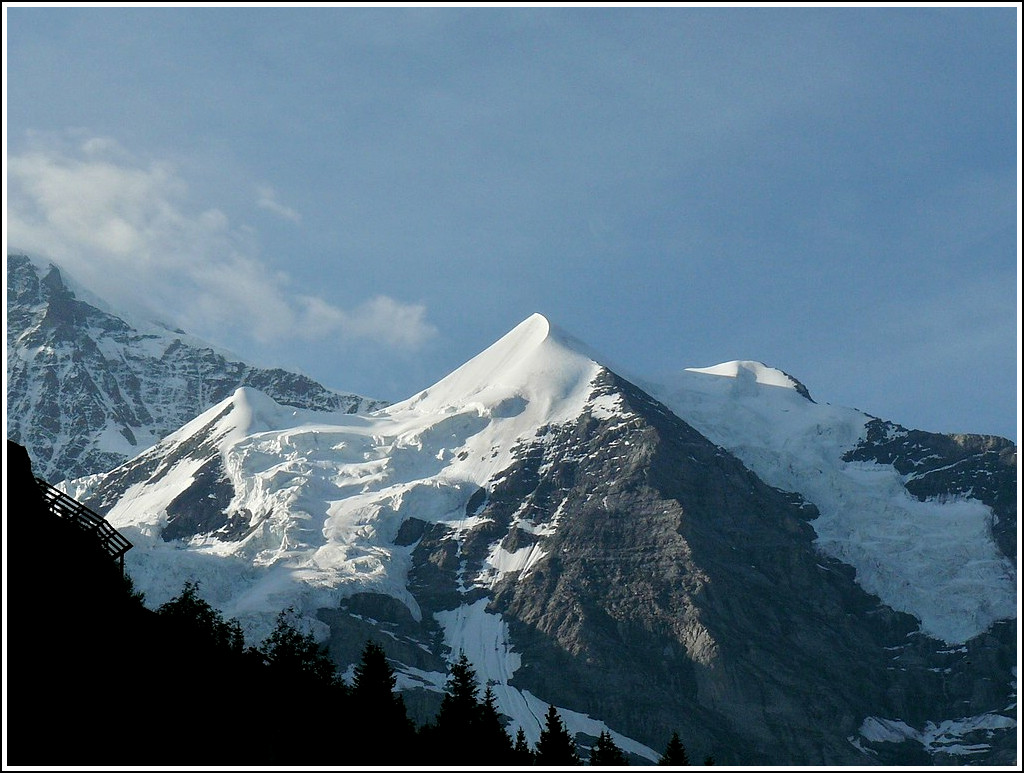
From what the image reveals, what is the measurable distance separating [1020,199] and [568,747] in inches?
2190

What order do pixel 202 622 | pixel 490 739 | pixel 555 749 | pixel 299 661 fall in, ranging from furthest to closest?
pixel 202 622
pixel 299 661
pixel 555 749
pixel 490 739

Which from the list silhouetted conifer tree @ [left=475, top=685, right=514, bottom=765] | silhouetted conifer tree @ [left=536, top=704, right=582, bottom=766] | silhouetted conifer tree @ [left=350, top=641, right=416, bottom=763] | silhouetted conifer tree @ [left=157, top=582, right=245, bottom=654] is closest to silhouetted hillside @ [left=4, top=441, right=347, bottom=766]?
silhouetted conifer tree @ [left=350, top=641, right=416, bottom=763]

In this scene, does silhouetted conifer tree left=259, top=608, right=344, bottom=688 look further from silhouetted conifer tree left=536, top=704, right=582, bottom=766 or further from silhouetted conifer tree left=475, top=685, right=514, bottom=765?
silhouetted conifer tree left=536, top=704, right=582, bottom=766

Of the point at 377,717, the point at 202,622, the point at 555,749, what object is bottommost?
the point at 555,749

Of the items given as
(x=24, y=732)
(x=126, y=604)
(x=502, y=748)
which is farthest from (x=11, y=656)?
(x=502, y=748)

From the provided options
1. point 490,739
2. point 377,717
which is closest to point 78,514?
point 377,717

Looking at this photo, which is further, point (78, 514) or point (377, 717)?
point (377, 717)

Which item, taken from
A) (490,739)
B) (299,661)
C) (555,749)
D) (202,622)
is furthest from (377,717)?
(202,622)

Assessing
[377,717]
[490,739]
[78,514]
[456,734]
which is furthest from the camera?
[490,739]

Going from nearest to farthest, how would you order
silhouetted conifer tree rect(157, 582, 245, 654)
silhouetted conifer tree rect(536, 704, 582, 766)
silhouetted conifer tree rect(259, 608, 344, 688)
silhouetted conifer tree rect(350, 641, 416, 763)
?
silhouetted conifer tree rect(350, 641, 416, 763)
silhouetted conifer tree rect(259, 608, 344, 688)
silhouetted conifer tree rect(157, 582, 245, 654)
silhouetted conifer tree rect(536, 704, 582, 766)

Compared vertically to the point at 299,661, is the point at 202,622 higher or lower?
higher

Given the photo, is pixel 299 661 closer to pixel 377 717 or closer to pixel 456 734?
pixel 456 734

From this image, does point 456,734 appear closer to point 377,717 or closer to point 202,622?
point 377,717

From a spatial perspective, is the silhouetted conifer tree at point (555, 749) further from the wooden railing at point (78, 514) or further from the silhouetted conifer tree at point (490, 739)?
the wooden railing at point (78, 514)
